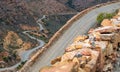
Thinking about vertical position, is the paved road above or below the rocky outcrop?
below

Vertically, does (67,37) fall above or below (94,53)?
below

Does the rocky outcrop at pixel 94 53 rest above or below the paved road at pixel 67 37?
above

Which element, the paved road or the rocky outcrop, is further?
the paved road

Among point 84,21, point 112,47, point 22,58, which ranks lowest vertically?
point 22,58

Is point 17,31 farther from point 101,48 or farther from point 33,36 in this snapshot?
point 101,48

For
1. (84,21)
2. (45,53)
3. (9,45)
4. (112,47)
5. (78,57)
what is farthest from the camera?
(9,45)

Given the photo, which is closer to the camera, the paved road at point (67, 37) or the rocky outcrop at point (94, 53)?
the rocky outcrop at point (94, 53)

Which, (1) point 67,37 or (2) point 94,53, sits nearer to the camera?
(2) point 94,53

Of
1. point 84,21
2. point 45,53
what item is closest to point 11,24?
point 84,21
